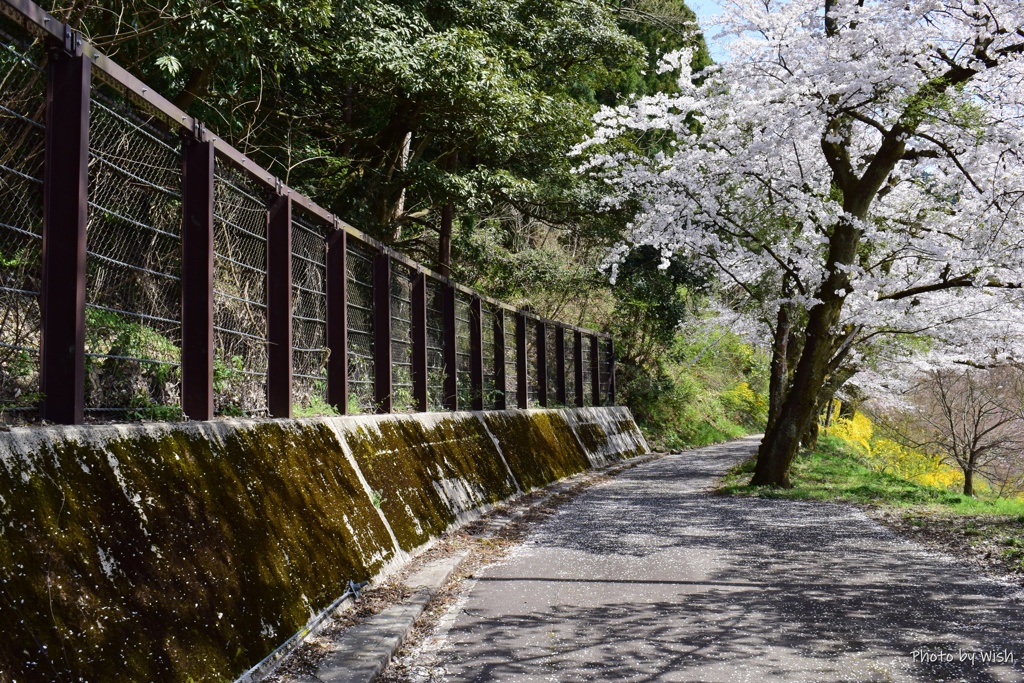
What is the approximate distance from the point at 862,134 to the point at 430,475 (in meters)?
10.1

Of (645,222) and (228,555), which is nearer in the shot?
(228,555)

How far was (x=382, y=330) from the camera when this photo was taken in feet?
34.0

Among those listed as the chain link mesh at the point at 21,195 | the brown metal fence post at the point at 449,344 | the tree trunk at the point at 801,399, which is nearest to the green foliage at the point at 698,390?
the tree trunk at the point at 801,399

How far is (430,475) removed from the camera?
953 cm

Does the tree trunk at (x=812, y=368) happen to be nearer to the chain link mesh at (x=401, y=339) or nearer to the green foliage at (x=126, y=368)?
the chain link mesh at (x=401, y=339)

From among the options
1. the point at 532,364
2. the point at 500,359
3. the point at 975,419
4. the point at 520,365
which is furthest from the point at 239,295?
the point at 975,419

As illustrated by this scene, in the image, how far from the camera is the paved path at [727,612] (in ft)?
15.3

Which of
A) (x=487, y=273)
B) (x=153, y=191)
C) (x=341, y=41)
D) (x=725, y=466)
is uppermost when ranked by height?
(x=341, y=41)

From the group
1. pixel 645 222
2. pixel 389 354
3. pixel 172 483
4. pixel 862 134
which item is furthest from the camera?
pixel 645 222

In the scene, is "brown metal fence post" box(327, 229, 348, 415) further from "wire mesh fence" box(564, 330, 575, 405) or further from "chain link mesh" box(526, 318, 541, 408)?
"wire mesh fence" box(564, 330, 575, 405)

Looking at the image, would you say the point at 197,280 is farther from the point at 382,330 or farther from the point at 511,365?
the point at 511,365

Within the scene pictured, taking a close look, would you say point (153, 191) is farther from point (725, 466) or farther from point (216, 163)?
point (725, 466)

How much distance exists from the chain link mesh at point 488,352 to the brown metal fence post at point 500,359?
4.8 inches

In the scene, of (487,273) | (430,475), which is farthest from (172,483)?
(487,273)
